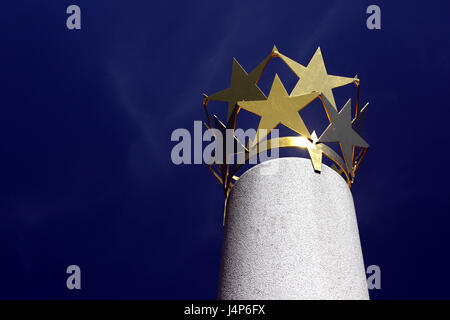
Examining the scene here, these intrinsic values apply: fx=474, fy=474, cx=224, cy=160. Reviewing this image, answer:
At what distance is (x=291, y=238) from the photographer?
9.13m

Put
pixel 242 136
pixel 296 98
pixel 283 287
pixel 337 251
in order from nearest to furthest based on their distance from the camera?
pixel 283 287 < pixel 337 251 < pixel 296 98 < pixel 242 136

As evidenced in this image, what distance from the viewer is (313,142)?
10.7m

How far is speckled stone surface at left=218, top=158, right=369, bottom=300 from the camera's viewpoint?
29.0 ft

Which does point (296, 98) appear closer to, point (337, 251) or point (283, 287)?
point (337, 251)

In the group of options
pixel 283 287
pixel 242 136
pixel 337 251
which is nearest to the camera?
pixel 283 287

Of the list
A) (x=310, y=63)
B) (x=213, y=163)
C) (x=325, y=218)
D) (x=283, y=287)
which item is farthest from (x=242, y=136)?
(x=283, y=287)

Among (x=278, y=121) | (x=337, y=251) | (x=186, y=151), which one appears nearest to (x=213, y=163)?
(x=186, y=151)

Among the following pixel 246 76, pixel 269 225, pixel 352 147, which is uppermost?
pixel 246 76

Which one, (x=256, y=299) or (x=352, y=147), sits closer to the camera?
(x=256, y=299)

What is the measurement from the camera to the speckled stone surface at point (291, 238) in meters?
8.83

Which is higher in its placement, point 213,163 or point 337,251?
point 213,163

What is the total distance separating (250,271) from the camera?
909 centimetres

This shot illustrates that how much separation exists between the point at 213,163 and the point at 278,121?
7.76 feet

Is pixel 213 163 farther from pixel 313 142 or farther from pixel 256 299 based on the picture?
pixel 256 299
